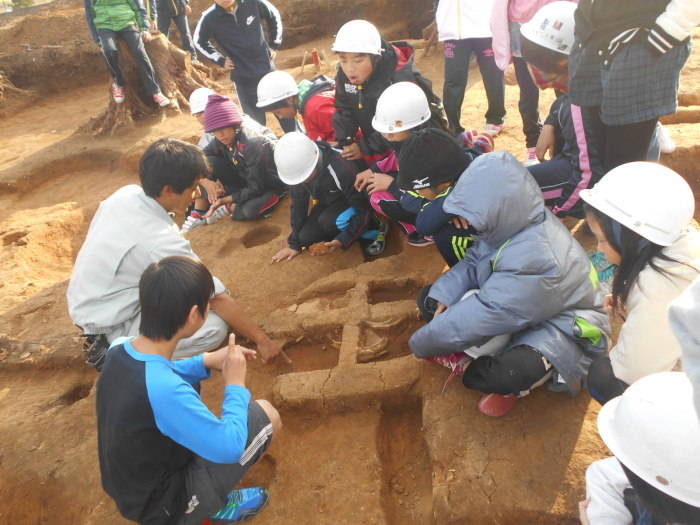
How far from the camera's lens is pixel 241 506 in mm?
2203

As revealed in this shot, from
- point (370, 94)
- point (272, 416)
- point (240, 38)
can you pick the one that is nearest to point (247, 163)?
point (370, 94)

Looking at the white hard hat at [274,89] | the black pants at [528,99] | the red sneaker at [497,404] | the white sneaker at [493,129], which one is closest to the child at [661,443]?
the red sneaker at [497,404]

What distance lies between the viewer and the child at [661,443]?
1199 mm

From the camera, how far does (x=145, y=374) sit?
174 centimetres

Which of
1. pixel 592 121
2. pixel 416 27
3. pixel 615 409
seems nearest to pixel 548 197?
pixel 592 121

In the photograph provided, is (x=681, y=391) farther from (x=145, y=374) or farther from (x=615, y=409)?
(x=145, y=374)

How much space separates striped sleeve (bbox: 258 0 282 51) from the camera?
17.6ft

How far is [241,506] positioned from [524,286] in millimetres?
1612

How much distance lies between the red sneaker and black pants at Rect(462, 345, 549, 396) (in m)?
0.12

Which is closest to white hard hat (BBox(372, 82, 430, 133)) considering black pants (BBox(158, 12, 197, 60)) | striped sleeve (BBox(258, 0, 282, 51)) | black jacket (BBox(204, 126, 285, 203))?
black jacket (BBox(204, 126, 285, 203))

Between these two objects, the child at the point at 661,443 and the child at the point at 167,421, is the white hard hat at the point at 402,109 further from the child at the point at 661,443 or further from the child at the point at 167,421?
the child at the point at 661,443

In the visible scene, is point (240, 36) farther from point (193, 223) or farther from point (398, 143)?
point (398, 143)

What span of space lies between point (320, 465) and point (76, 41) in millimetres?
10723

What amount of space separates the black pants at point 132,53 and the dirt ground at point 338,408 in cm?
285
